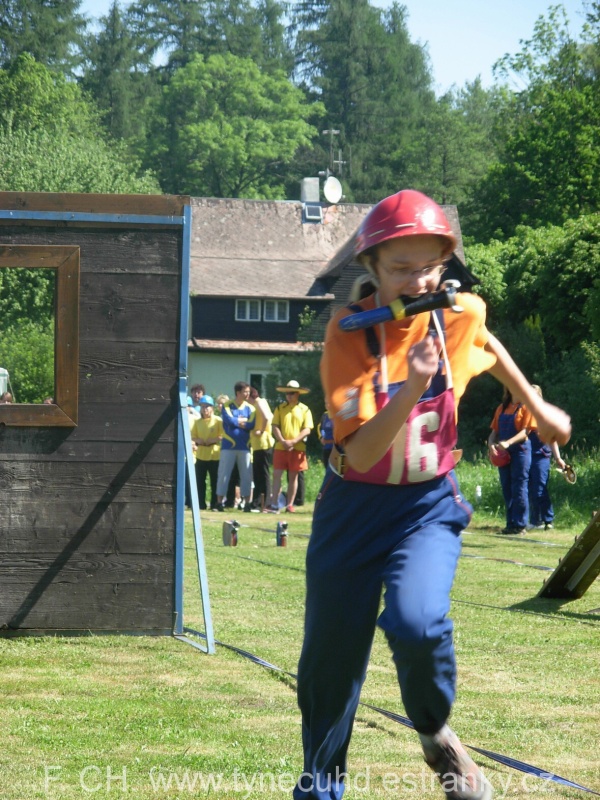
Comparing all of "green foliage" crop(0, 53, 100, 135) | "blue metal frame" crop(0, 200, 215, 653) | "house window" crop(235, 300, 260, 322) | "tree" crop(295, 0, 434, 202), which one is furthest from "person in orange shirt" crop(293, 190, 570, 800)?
"tree" crop(295, 0, 434, 202)

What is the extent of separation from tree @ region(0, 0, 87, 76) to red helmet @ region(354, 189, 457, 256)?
74795 millimetres

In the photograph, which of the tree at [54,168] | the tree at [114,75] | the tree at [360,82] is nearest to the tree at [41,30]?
the tree at [114,75]

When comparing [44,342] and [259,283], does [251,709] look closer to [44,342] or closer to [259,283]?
[44,342]

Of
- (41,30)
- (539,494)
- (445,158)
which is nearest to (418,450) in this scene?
(539,494)

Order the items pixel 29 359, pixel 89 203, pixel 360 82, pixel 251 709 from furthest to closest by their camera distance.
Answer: pixel 360 82
pixel 29 359
pixel 89 203
pixel 251 709

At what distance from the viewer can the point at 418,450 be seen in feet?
12.2

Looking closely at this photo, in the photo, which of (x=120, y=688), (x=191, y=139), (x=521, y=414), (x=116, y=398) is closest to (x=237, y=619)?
(x=116, y=398)

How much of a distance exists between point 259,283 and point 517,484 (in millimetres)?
48734

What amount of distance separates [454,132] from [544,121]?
30.8m

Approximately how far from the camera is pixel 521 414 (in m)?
16.1

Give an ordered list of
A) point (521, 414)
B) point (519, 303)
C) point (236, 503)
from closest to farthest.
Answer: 1. point (521, 414)
2. point (236, 503)
3. point (519, 303)

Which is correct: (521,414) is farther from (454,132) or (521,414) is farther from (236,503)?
(454,132)

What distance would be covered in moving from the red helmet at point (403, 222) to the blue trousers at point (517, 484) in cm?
1270

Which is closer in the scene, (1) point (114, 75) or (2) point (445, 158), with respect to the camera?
(1) point (114, 75)
